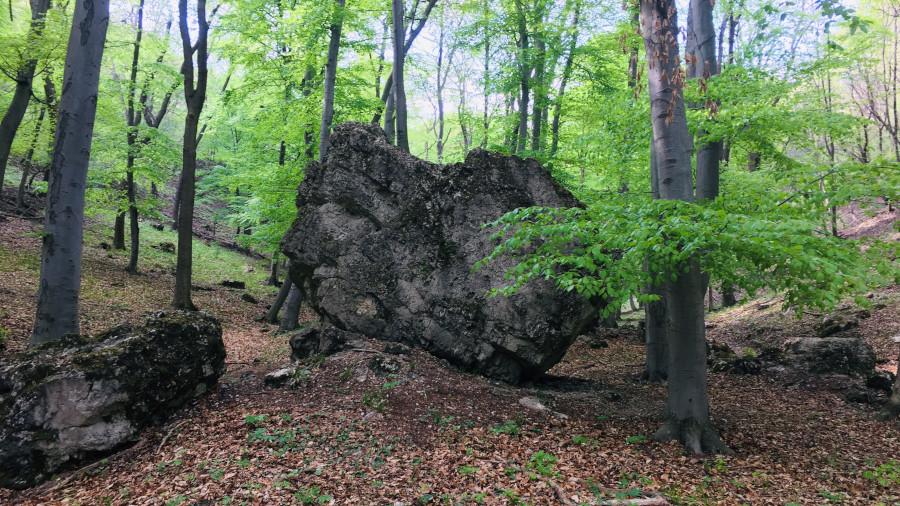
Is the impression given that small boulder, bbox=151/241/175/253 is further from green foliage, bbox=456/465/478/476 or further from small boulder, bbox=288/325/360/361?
green foliage, bbox=456/465/478/476

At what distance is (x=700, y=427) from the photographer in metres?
5.46

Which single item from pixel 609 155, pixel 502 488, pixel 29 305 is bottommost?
pixel 502 488

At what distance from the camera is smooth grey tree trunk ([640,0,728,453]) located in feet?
17.7

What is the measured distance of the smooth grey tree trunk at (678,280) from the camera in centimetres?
538

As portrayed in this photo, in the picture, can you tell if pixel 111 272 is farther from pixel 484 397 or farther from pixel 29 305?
pixel 484 397

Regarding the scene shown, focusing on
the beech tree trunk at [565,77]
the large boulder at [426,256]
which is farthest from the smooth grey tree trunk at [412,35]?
the large boulder at [426,256]

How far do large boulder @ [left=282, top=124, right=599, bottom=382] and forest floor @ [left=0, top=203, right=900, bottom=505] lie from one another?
1.75 feet

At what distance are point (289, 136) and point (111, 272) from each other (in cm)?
762

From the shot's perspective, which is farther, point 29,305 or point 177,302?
point 177,302

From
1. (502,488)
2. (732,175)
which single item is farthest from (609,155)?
(502,488)

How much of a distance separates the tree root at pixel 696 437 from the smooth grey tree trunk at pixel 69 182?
7660mm

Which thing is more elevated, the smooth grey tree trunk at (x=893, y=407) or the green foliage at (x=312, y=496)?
the smooth grey tree trunk at (x=893, y=407)

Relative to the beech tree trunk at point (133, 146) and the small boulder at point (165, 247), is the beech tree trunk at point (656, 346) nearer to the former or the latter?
the beech tree trunk at point (133, 146)

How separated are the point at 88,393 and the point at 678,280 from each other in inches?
266
